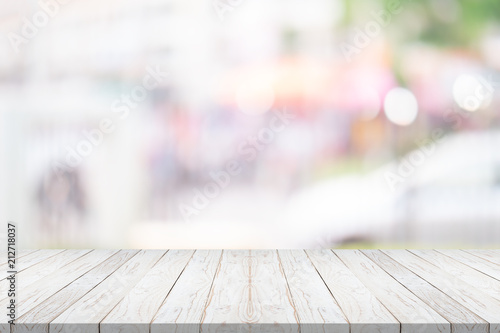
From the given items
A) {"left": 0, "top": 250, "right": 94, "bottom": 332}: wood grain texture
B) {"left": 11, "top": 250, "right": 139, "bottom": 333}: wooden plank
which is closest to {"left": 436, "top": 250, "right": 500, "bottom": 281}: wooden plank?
{"left": 11, "top": 250, "right": 139, "bottom": 333}: wooden plank

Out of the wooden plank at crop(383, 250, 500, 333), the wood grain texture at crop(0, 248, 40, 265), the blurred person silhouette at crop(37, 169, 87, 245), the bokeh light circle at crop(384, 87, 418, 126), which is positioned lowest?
the wood grain texture at crop(0, 248, 40, 265)

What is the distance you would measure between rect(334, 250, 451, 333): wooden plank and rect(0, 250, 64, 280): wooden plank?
113 cm

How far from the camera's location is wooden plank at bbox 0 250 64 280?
6.49ft

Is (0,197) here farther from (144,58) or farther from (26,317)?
(26,317)

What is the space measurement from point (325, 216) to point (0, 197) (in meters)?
1.37

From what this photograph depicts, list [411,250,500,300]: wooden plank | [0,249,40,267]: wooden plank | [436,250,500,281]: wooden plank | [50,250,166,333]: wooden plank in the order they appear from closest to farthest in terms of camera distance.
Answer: [50,250,166,333]: wooden plank → [411,250,500,300]: wooden plank → [436,250,500,281]: wooden plank → [0,249,40,267]: wooden plank

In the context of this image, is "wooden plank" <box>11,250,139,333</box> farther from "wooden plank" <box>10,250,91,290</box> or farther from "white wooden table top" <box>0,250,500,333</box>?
"wooden plank" <box>10,250,91,290</box>

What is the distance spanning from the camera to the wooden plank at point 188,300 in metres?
1.28

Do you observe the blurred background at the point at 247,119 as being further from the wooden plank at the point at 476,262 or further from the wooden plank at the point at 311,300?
the wooden plank at the point at 311,300

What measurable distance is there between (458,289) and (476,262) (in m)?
0.53

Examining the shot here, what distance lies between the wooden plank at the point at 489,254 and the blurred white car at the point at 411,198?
0.11 m

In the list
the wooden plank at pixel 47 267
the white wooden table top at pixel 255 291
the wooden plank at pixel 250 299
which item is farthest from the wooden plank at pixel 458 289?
the wooden plank at pixel 47 267

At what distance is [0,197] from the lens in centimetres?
244

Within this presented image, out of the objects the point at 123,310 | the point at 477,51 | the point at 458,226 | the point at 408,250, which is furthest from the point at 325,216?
the point at 123,310
